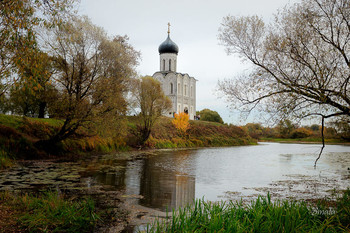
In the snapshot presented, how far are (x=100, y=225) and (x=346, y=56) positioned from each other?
9.06 meters

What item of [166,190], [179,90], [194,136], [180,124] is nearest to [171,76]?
[179,90]

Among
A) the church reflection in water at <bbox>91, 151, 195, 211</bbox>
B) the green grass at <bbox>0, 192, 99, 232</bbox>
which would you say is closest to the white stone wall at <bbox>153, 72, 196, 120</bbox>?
the church reflection in water at <bbox>91, 151, 195, 211</bbox>

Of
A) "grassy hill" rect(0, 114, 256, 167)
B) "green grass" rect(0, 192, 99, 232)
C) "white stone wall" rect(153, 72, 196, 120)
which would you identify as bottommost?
"green grass" rect(0, 192, 99, 232)

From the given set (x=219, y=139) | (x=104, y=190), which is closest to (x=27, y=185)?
(x=104, y=190)

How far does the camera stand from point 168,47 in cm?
5756

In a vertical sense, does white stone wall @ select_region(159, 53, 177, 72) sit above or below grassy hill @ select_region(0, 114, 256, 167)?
above

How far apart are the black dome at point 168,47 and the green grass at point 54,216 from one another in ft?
178

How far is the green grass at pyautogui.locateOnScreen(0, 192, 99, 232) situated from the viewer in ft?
15.5

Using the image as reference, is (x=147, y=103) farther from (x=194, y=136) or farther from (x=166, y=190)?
(x=166, y=190)

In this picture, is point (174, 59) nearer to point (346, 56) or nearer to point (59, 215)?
point (346, 56)

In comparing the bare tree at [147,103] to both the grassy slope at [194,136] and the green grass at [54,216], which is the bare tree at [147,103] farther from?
the green grass at [54,216]

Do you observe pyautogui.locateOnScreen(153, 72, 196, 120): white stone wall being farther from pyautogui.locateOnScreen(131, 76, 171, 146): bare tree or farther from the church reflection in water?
the church reflection in water

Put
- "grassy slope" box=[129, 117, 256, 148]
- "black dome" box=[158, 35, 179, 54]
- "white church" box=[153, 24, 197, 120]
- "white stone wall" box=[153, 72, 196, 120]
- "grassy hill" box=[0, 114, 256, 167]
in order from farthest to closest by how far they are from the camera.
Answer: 1. "white stone wall" box=[153, 72, 196, 120]
2. "white church" box=[153, 24, 197, 120]
3. "black dome" box=[158, 35, 179, 54]
4. "grassy slope" box=[129, 117, 256, 148]
5. "grassy hill" box=[0, 114, 256, 167]

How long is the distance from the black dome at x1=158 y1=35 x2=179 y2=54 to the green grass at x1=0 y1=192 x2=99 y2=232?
2135 inches
